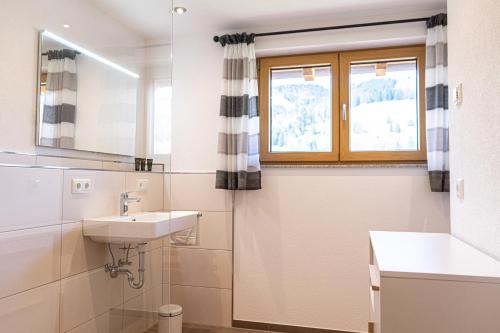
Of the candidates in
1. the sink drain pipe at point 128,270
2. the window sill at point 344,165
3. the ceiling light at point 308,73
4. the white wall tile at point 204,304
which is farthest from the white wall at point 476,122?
the sink drain pipe at point 128,270

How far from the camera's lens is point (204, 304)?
9.53 feet

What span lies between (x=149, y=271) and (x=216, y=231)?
2.00 feet

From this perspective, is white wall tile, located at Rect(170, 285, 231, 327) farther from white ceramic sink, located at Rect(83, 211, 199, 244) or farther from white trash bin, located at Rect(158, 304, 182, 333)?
white ceramic sink, located at Rect(83, 211, 199, 244)

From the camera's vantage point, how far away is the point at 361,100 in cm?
274

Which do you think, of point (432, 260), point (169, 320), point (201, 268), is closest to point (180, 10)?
point (201, 268)

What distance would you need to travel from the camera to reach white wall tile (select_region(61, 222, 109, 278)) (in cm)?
191

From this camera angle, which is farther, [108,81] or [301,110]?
[301,110]

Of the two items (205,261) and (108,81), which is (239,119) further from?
(205,261)

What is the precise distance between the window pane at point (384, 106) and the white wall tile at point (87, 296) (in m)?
2.00

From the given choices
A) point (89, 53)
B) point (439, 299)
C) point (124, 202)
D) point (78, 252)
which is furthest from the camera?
point (124, 202)

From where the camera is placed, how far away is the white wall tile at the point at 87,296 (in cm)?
191

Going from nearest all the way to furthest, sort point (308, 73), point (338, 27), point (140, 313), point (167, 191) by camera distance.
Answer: point (140, 313) < point (338, 27) < point (308, 73) < point (167, 191)

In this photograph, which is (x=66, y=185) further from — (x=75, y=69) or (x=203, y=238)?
(x=203, y=238)

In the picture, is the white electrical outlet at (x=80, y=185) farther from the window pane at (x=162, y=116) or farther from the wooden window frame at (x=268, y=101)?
the wooden window frame at (x=268, y=101)
